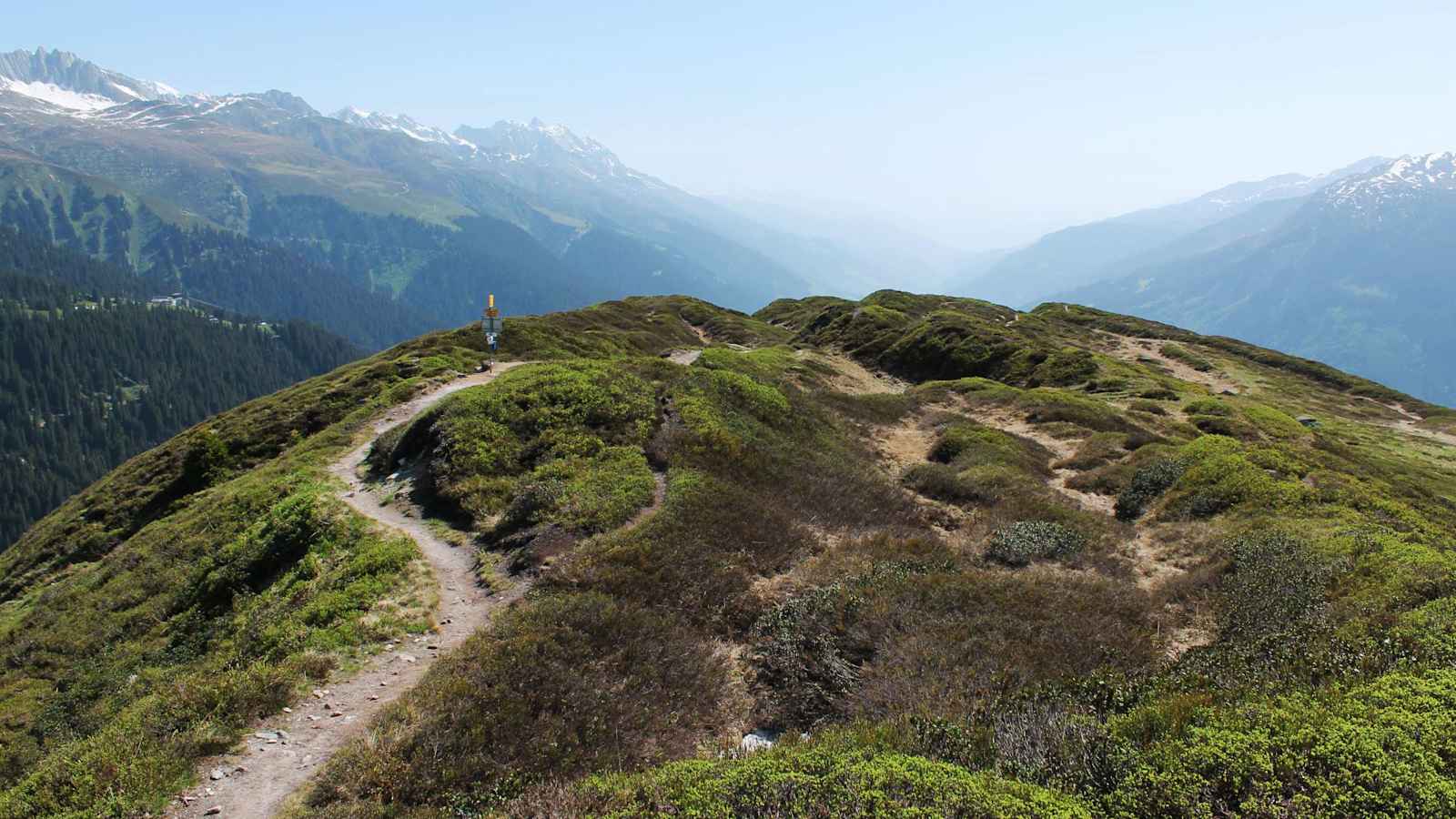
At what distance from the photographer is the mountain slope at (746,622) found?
6969 millimetres

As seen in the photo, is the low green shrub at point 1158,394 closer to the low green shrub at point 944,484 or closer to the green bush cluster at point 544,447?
the low green shrub at point 944,484

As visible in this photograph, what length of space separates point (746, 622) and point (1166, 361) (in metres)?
71.0

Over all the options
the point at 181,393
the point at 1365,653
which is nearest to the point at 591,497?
the point at 1365,653

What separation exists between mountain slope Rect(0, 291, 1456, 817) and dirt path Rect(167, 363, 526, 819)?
5.0 inches

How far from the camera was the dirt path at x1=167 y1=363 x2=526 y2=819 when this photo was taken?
304 inches

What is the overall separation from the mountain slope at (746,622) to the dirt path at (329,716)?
0.13 metres

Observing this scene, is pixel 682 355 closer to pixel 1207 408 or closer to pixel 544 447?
pixel 544 447

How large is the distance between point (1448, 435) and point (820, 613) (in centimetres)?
6725

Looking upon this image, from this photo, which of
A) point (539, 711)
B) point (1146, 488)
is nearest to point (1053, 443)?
point (1146, 488)

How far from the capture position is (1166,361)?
66.0 m

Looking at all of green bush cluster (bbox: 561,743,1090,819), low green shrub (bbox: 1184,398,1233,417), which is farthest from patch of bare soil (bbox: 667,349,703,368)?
green bush cluster (bbox: 561,743,1090,819)

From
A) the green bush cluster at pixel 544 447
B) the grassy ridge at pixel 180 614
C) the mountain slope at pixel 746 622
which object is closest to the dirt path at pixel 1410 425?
the mountain slope at pixel 746 622

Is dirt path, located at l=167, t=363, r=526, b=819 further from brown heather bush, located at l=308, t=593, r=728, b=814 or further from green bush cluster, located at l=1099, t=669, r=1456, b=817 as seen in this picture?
green bush cluster, located at l=1099, t=669, r=1456, b=817

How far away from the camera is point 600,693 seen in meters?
9.41
